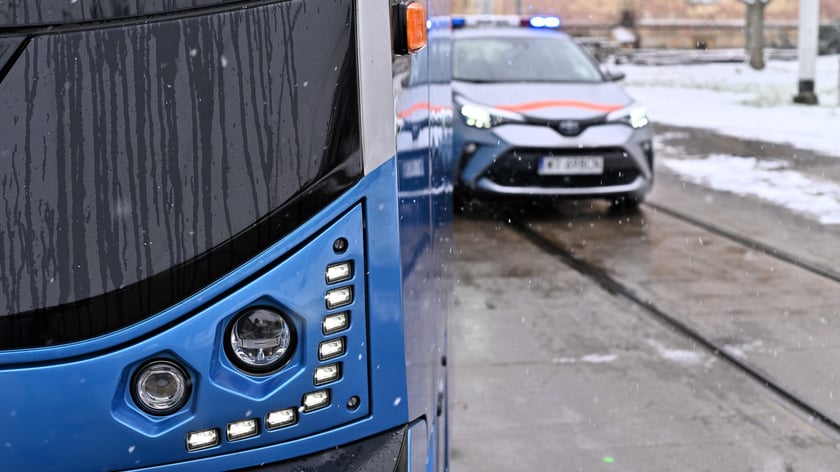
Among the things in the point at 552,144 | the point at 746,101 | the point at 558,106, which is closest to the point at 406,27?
the point at 552,144

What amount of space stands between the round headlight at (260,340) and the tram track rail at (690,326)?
2.63 m

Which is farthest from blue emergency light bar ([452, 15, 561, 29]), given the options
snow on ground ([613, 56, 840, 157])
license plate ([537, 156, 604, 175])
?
snow on ground ([613, 56, 840, 157])

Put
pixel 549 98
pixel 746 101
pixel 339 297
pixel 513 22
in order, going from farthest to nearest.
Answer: pixel 746 101 → pixel 513 22 → pixel 549 98 → pixel 339 297

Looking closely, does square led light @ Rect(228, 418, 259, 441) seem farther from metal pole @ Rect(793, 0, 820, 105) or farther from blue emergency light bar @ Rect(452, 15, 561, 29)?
metal pole @ Rect(793, 0, 820, 105)

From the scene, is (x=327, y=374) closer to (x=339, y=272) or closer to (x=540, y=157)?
(x=339, y=272)

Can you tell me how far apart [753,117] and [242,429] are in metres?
14.8

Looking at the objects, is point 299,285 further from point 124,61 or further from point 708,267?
point 708,267

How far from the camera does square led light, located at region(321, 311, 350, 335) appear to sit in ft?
5.83

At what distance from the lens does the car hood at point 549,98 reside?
8.27 metres

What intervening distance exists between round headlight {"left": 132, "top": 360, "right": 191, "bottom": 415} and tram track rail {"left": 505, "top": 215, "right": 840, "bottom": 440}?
2749mm

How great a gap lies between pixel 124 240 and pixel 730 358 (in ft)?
11.5

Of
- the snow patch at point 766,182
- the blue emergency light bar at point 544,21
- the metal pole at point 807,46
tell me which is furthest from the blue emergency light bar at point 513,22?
the metal pole at point 807,46

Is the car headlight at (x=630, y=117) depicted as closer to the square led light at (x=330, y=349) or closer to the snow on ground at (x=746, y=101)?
the snow on ground at (x=746, y=101)

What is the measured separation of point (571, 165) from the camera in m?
8.12
